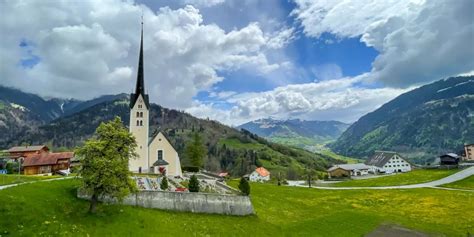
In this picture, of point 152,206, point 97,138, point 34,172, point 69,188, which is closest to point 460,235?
point 152,206

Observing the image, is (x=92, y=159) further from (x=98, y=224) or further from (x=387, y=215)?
(x=387, y=215)

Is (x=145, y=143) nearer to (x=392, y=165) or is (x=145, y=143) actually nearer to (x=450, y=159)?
(x=450, y=159)

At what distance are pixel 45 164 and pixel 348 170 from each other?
141m

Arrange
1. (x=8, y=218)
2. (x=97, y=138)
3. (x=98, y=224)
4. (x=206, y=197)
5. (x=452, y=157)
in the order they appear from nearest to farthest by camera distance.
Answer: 1. (x=8, y=218)
2. (x=98, y=224)
3. (x=97, y=138)
4. (x=206, y=197)
5. (x=452, y=157)

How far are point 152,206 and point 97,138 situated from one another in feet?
36.2

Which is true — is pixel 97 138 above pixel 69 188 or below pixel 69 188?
above

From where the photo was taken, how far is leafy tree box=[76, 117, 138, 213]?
35838mm

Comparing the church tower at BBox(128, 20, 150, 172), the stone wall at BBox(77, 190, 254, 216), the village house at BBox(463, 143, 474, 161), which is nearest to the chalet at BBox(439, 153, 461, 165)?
the village house at BBox(463, 143, 474, 161)

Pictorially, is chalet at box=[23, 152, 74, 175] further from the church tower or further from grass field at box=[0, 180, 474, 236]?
grass field at box=[0, 180, 474, 236]

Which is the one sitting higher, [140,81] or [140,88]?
[140,81]

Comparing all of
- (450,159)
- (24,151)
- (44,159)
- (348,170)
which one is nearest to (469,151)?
(450,159)

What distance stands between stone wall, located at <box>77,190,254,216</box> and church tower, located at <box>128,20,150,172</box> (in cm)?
4595

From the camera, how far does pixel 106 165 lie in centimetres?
3609

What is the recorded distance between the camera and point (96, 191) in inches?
1417
